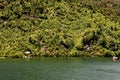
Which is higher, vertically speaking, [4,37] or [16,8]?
[16,8]

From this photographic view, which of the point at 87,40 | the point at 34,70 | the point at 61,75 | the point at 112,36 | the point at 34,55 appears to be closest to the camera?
the point at 61,75

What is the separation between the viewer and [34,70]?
114688mm

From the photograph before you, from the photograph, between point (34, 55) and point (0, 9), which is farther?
point (0, 9)

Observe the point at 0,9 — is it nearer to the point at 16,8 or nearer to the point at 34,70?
the point at 16,8

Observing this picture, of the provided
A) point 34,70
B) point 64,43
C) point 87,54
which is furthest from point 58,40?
point 34,70

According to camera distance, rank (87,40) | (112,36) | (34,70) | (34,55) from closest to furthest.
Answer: (34,70), (34,55), (87,40), (112,36)

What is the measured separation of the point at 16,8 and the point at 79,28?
35997 mm

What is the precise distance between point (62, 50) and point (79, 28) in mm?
28049

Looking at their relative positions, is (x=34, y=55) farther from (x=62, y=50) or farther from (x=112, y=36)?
(x=112, y=36)

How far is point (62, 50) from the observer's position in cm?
17488

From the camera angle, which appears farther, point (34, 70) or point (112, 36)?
point (112, 36)

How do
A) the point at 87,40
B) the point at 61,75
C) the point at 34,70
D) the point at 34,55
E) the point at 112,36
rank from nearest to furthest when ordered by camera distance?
1. the point at 61,75
2. the point at 34,70
3. the point at 34,55
4. the point at 87,40
5. the point at 112,36

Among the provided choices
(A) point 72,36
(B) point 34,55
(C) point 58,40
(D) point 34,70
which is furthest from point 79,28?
(D) point 34,70

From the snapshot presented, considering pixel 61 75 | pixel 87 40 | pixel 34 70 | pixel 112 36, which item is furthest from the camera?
pixel 112 36
